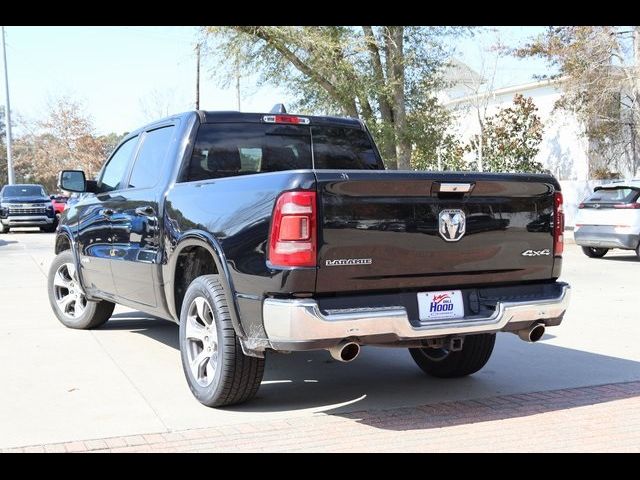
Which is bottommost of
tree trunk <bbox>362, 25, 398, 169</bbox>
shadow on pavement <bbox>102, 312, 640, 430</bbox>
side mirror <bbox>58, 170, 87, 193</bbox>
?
shadow on pavement <bbox>102, 312, 640, 430</bbox>

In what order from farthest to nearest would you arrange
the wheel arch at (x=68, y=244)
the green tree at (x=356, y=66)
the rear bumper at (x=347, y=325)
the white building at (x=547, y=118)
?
the white building at (x=547, y=118) < the green tree at (x=356, y=66) < the wheel arch at (x=68, y=244) < the rear bumper at (x=347, y=325)

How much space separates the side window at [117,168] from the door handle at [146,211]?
931mm

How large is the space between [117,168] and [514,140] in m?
26.8

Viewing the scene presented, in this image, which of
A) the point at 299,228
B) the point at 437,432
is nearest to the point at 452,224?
the point at 299,228

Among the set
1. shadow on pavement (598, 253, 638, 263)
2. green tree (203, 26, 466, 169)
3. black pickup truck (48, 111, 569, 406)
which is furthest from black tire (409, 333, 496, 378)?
green tree (203, 26, 466, 169)

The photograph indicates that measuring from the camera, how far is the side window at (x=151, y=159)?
20.8 feet

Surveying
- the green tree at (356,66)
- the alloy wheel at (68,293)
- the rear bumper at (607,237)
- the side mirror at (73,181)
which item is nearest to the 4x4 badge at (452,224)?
the side mirror at (73,181)

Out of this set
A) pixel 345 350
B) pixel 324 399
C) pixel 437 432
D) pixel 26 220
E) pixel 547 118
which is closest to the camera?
pixel 345 350

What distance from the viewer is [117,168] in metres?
7.46

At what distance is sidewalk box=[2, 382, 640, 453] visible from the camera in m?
4.44

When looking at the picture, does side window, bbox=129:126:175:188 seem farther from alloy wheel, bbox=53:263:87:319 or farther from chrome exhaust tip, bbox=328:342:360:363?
chrome exhaust tip, bbox=328:342:360:363

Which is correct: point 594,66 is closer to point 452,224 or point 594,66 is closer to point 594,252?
point 594,252

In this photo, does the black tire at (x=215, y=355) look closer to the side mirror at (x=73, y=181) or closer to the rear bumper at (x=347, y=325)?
the rear bumper at (x=347, y=325)
